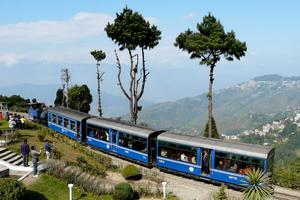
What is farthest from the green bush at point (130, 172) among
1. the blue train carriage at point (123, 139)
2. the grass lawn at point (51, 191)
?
the grass lawn at point (51, 191)

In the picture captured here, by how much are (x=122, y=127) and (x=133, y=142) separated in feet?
5.79

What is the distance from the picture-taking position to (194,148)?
2617 centimetres

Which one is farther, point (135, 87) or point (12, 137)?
point (135, 87)

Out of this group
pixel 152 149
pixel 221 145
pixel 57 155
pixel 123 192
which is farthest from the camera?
pixel 57 155

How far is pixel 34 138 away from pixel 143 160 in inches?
462

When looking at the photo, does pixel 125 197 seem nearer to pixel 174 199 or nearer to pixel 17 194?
pixel 174 199

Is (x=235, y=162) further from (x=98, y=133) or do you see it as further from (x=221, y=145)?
(x=98, y=133)

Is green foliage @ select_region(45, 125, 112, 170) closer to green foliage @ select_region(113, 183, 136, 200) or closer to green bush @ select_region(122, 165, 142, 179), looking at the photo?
green bush @ select_region(122, 165, 142, 179)

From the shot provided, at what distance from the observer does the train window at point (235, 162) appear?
23453mm

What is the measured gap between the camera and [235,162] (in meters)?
24.3

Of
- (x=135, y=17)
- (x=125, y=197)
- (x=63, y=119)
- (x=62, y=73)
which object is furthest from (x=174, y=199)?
(x=62, y=73)

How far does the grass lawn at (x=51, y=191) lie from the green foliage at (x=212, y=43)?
1857cm

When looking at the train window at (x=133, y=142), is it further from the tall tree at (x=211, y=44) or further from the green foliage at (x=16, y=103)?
the green foliage at (x=16, y=103)

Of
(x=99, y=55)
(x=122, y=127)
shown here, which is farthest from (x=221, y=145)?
(x=99, y=55)
